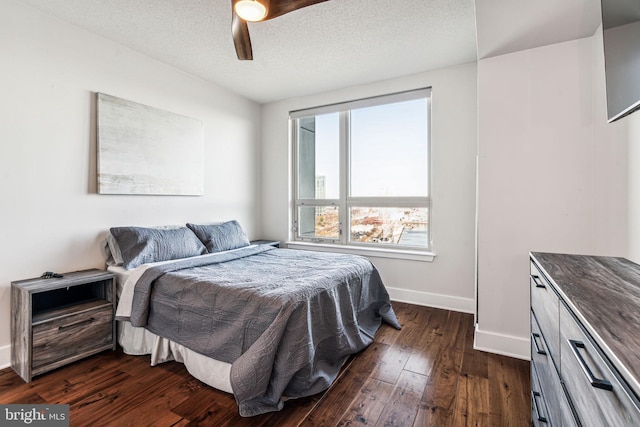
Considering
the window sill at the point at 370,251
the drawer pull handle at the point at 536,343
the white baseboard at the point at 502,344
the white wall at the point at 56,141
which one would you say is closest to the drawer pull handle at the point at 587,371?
the drawer pull handle at the point at 536,343

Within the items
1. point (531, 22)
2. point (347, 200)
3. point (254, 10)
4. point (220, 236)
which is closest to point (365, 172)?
point (347, 200)

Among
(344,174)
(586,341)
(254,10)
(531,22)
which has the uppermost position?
(531,22)

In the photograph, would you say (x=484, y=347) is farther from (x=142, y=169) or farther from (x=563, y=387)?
(x=142, y=169)

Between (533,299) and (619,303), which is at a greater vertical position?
(619,303)

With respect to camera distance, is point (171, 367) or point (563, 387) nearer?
point (563, 387)

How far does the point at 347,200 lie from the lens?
3955 millimetres

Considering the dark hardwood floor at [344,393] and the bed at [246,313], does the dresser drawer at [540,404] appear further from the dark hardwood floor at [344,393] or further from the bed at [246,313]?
the bed at [246,313]

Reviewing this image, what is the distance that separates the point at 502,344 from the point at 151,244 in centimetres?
296

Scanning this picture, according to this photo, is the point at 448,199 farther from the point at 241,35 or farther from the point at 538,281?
the point at 241,35

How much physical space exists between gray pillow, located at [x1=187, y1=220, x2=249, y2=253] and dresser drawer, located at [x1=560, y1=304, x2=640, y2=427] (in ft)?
9.56

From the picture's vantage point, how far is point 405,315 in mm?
3119

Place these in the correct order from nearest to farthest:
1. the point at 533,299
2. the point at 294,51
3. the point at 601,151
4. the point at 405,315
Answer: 1. the point at 533,299
2. the point at 601,151
3. the point at 294,51
4. the point at 405,315

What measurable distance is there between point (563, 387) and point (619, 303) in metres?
0.30

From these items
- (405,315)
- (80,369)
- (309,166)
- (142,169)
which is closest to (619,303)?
(405,315)
